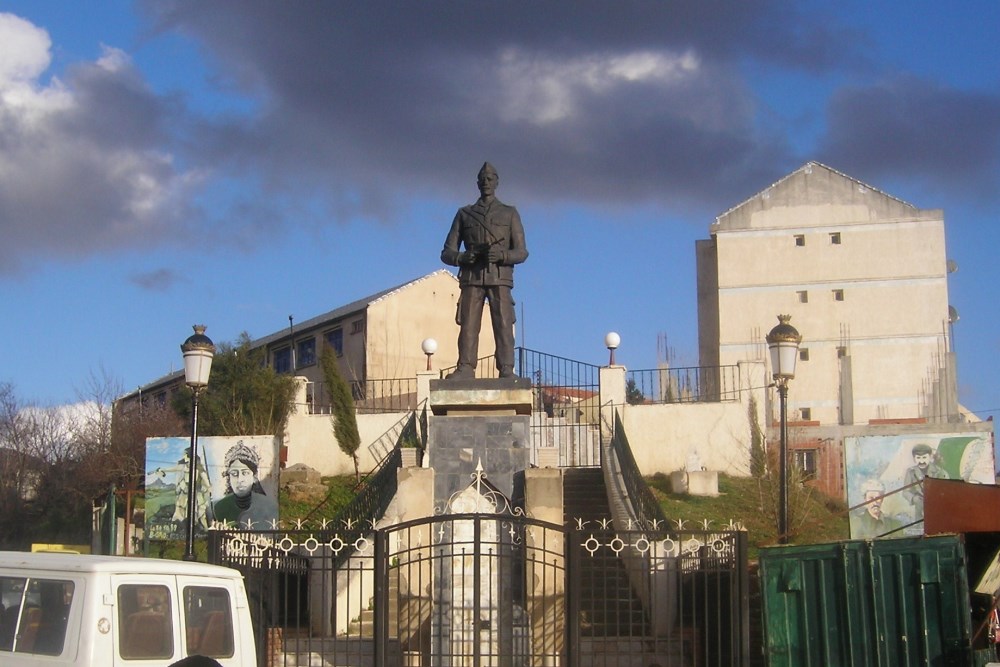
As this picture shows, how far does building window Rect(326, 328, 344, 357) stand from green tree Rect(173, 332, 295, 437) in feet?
35.9

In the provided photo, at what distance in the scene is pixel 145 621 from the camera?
32.1 feet

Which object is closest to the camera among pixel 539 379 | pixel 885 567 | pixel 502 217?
pixel 885 567

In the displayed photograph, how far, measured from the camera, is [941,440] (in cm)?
2414

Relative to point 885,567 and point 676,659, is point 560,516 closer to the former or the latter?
point 676,659

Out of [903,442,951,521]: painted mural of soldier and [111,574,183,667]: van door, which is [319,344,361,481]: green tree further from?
[111,574,183,667]: van door

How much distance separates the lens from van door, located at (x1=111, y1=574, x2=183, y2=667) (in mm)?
9547

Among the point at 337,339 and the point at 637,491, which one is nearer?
the point at 637,491

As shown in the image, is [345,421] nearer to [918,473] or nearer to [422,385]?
[422,385]

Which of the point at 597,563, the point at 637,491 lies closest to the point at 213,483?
the point at 597,563

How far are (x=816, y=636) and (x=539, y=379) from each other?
57.3 ft

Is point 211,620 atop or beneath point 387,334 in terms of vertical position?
beneath

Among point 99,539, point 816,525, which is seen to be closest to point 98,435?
point 99,539

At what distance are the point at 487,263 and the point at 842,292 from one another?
93.5 ft

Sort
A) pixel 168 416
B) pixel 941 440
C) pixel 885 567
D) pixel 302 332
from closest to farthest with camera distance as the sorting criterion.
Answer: pixel 885 567
pixel 941 440
pixel 168 416
pixel 302 332
